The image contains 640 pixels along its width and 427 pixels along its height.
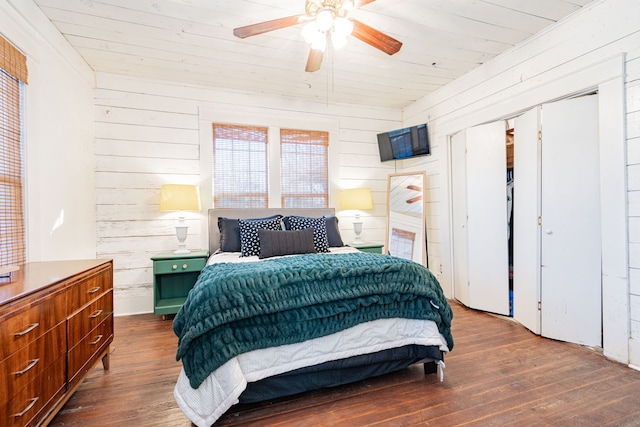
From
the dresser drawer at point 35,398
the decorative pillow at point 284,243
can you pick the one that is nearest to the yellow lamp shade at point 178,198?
the decorative pillow at point 284,243

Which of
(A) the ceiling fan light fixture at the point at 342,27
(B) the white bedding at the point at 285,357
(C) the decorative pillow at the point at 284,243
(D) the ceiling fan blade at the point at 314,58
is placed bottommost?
(B) the white bedding at the point at 285,357

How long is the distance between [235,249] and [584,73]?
3.31m

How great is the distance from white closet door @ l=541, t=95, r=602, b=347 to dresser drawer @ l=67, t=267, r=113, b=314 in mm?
3410

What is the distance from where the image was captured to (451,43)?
2.83 meters

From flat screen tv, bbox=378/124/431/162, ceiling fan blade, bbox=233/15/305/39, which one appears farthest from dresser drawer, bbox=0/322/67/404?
flat screen tv, bbox=378/124/431/162

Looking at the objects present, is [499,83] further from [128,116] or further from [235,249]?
[128,116]

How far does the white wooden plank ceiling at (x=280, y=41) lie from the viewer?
2.29 metres

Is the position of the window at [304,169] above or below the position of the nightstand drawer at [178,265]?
above

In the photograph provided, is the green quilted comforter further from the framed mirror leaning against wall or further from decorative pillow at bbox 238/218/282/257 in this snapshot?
the framed mirror leaning against wall

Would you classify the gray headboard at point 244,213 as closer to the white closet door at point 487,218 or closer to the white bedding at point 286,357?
the white closet door at point 487,218

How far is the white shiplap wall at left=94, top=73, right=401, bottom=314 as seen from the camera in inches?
130

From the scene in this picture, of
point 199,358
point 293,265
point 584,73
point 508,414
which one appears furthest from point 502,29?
point 199,358

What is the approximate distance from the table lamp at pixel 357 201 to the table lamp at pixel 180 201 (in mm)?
1779

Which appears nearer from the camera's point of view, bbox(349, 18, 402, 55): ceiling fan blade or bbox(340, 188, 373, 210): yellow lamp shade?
bbox(349, 18, 402, 55): ceiling fan blade
